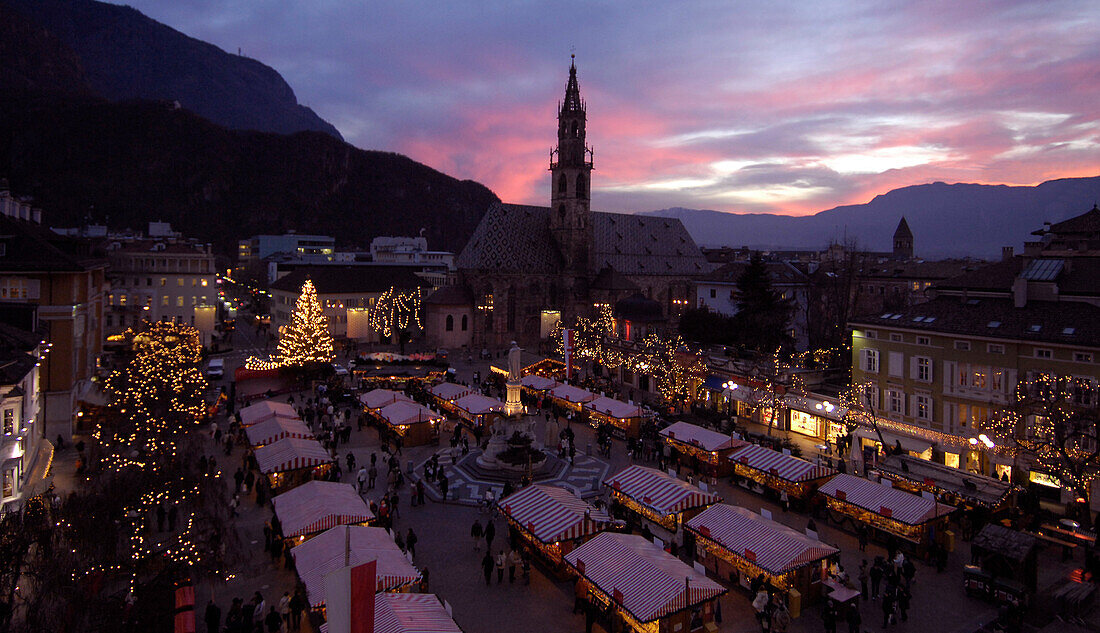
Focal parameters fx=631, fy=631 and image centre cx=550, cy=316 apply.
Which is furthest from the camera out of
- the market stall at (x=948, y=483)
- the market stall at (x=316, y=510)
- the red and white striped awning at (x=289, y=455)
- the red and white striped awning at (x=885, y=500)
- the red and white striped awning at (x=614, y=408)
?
the red and white striped awning at (x=614, y=408)

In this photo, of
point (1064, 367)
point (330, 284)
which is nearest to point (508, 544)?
point (1064, 367)

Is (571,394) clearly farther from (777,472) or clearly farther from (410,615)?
(410,615)

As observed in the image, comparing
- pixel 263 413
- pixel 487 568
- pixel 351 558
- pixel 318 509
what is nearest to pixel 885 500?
pixel 487 568

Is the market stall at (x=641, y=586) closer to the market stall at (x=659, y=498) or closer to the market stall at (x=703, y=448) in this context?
the market stall at (x=659, y=498)

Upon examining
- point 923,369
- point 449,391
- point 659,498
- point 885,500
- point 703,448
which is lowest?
point 659,498

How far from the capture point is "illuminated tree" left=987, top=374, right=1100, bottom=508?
20703 mm

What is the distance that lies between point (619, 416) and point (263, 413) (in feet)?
58.0

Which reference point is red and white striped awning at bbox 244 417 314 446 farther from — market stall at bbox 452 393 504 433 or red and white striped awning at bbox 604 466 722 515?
red and white striped awning at bbox 604 466 722 515

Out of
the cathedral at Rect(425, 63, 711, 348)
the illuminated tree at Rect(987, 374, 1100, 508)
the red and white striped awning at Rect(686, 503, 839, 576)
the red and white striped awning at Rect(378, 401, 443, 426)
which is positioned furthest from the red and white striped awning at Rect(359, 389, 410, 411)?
the cathedral at Rect(425, 63, 711, 348)

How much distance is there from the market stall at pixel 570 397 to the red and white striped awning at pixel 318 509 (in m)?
18.1

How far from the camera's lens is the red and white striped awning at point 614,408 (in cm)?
3297

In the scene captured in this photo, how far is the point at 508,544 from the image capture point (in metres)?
20.5

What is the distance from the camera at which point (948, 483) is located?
73.7 feet

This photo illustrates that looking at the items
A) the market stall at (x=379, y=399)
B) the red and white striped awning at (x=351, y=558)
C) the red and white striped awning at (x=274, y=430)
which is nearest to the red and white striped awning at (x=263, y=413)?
the red and white striped awning at (x=274, y=430)
